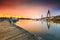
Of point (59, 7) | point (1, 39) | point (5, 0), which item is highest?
point (5, 0)

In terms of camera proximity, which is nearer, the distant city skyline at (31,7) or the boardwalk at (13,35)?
the boardwalk at (13,35)

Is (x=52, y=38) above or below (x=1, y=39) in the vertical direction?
below

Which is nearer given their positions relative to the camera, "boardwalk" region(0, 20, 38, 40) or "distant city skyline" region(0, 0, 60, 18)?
"boardwalk" region(0, 20, 38, 40)

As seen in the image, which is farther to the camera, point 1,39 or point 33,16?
point 33,16

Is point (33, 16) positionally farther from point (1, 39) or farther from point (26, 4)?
point (1, 39)

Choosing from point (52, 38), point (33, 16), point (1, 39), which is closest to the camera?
point (1, 39)

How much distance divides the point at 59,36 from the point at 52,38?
0.40 m

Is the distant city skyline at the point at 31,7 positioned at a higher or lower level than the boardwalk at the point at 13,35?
higher

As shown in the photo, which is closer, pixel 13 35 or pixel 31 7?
pixel 13 35

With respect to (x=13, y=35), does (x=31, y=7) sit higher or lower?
higher

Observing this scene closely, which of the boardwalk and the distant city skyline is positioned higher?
the distant city skyline

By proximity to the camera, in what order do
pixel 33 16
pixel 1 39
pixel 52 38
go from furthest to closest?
1. pixel 33 16
2. pixel 52 38
3. pixel 1 39

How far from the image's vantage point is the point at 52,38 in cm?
480

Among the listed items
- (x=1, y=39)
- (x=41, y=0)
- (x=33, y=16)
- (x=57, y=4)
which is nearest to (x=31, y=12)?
(x=33, y=16)
